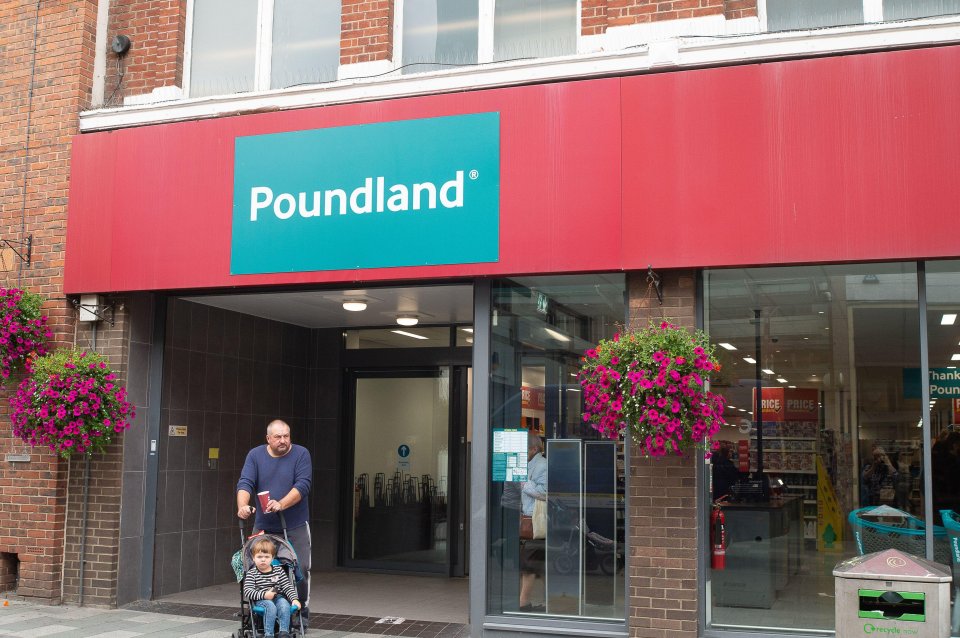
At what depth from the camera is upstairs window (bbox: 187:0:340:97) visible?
962cm

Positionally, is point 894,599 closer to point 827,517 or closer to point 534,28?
point 827,517

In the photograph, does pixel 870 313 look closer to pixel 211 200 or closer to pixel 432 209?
pixel 432 209

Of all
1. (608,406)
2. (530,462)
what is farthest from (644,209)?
(530,462)

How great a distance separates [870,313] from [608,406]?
223 centimetres

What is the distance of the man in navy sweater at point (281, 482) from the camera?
769cm

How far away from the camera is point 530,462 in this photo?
813cm

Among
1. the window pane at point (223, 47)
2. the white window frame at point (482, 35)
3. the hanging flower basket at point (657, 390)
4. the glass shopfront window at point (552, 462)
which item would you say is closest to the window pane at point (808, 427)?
the hanging flower basket at point (657, 390)

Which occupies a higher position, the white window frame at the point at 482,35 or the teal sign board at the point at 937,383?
the white window frame at the point at 482,35

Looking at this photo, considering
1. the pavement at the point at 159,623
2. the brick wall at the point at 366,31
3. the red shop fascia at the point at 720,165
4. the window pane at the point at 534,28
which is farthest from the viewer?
the brick wall at the point at 366,31

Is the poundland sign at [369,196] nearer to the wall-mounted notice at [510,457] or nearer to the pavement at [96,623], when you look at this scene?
the wall-mounted notice at [510,457]

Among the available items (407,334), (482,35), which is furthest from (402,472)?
(482,35)

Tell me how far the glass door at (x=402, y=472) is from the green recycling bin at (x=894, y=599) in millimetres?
7071

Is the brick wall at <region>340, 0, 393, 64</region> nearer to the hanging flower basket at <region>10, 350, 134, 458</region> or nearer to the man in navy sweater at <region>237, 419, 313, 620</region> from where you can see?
the man in navy sweater at <region>237, 419, 313, 620</region>

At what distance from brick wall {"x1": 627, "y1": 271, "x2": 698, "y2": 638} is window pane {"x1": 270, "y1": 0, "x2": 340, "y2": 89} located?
4200 millimetres
